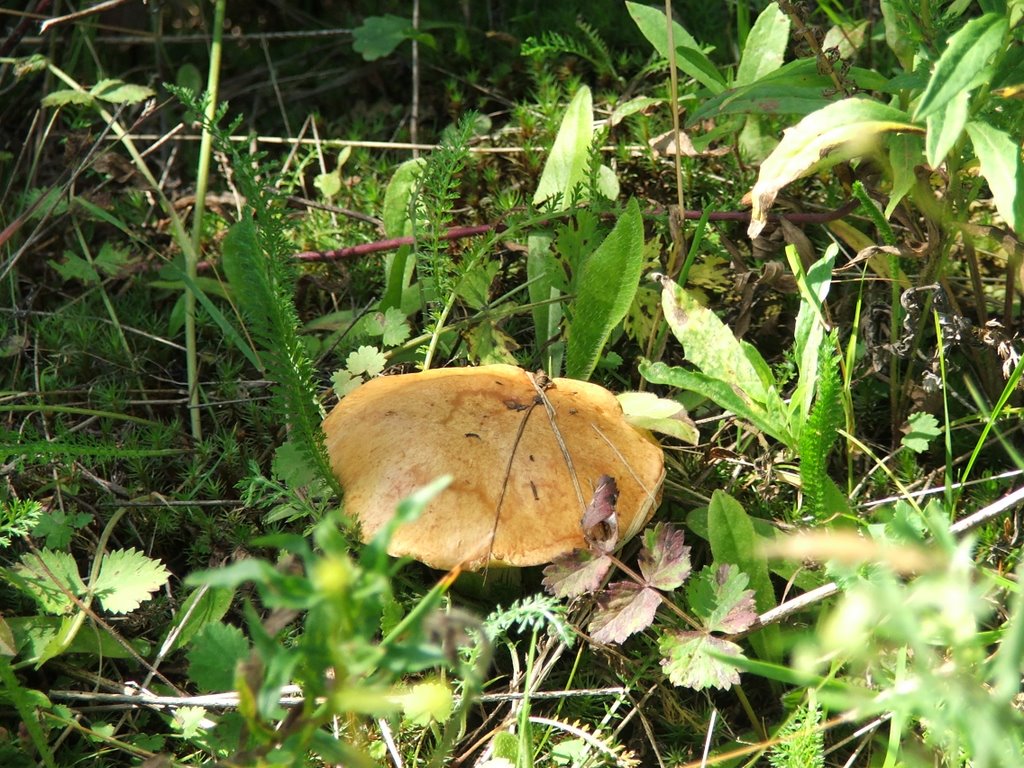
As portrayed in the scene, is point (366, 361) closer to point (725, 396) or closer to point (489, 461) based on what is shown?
point (489, 461)

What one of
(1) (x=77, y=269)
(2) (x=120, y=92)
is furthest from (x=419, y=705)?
(2) (x=120, y=92)

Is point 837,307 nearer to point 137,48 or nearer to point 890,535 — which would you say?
point 890,535

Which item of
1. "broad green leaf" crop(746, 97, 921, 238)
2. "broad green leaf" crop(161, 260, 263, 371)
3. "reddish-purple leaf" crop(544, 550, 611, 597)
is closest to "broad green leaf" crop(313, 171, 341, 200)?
"broad green leaf" crop(161, 260, 263, 371)

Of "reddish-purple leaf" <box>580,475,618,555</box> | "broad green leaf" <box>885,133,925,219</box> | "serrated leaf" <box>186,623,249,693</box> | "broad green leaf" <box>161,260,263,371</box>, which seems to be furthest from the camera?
"broad green leaf" <box>161,260,263,371</box>

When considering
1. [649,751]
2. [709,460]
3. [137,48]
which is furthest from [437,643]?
[137,48]

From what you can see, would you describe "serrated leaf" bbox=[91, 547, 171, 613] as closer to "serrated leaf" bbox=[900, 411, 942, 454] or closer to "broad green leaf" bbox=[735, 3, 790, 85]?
"serrated leaf" bbox=[900, 411, 942, 454]

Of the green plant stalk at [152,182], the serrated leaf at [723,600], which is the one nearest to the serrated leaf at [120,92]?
the green plant stalk at [152,182]

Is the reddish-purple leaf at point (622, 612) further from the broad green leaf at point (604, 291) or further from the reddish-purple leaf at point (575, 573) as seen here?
the broad green leaf at point (604, 291)
